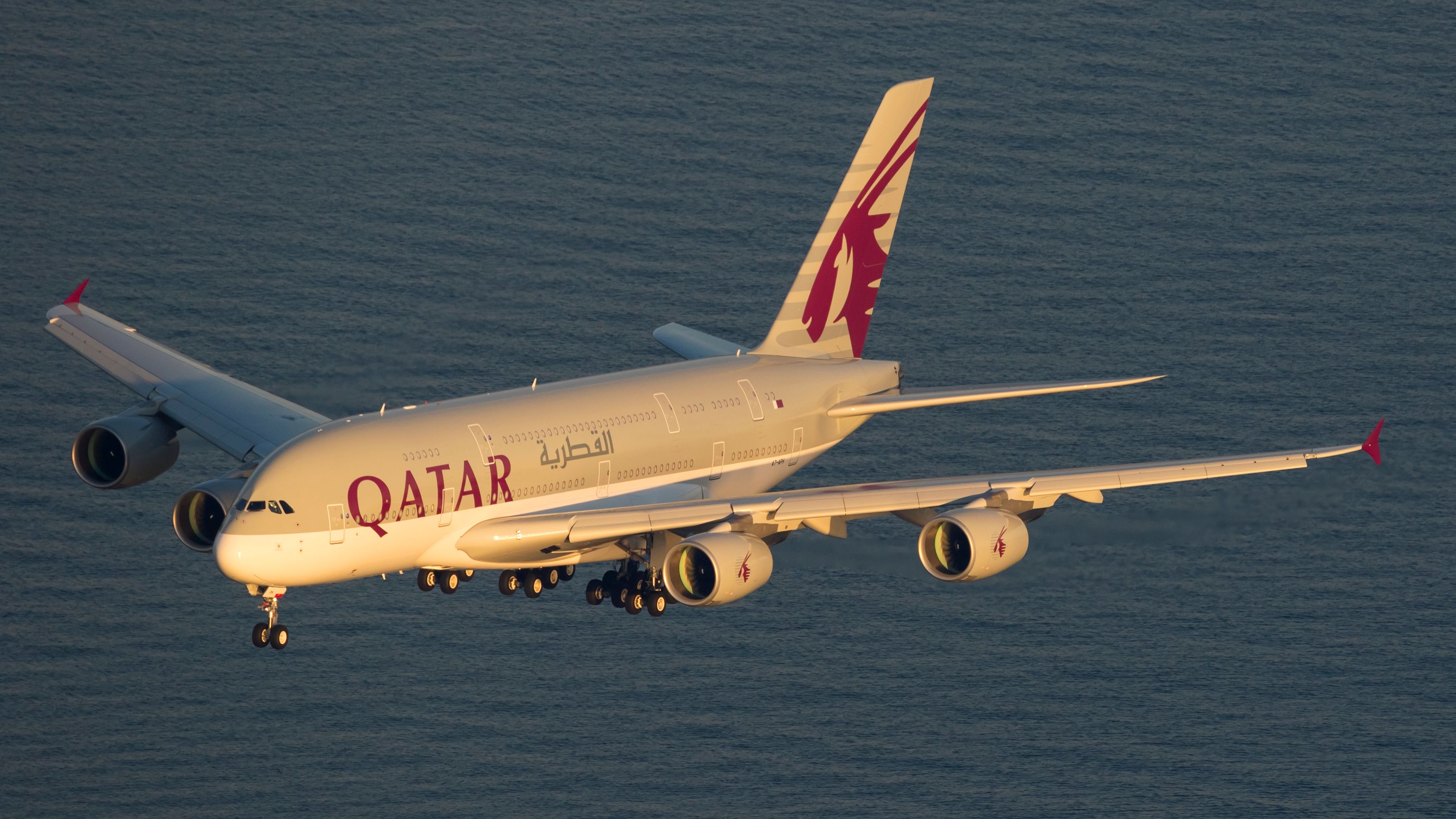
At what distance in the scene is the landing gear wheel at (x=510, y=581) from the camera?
2500 inches

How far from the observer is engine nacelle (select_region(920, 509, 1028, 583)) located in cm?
5509

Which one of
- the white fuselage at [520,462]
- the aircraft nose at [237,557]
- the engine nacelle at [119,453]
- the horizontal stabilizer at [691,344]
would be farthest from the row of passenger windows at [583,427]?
the engine nacelle at [119,453]

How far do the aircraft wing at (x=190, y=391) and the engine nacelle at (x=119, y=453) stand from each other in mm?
1401

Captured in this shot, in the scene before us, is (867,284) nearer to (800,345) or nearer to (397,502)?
(800,345)

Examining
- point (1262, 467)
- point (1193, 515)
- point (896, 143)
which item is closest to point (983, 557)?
point (1262, 467)

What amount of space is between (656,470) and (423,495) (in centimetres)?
1080

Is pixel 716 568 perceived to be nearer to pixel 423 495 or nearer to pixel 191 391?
pixel 423 495

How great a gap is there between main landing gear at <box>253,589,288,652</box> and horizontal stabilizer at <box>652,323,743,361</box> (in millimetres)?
24357

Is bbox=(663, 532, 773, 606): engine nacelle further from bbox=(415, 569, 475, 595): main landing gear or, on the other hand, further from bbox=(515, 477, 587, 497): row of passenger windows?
bbox=(415, 569, 475, 595): main landing gear

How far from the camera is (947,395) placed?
6412 cm

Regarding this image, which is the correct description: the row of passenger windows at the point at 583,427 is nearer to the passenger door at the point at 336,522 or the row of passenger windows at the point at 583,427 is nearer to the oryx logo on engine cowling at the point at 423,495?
the oryx logo on engine cowling at the point at 423,495

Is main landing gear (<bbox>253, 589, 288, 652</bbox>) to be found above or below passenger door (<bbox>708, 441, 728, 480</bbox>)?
below

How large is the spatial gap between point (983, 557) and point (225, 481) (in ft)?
80.4

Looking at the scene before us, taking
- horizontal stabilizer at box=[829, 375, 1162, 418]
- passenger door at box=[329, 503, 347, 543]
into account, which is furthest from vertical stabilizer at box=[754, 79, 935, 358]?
passenger door at box=[329, 503, 347, 543]
